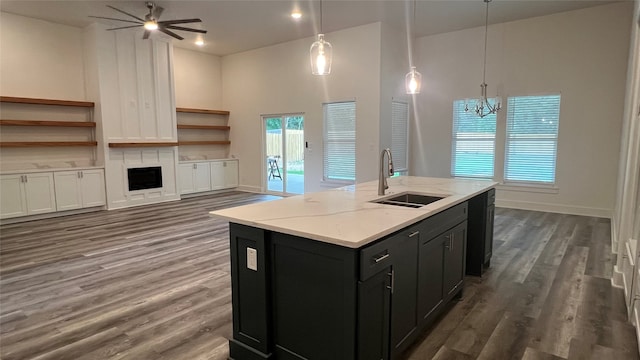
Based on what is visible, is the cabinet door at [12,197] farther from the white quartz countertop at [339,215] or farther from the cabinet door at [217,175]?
the white quartz countertop at [339,215]

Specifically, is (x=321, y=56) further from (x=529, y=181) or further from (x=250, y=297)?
(x=529, y=181)

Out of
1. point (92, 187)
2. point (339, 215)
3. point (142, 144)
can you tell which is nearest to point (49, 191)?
point (92, 187)


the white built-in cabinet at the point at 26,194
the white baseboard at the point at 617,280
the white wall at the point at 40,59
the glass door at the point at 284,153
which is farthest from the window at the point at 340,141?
the white built-in cabinet at the point at 26,194

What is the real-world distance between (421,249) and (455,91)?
595cm

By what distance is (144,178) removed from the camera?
24.6 feet

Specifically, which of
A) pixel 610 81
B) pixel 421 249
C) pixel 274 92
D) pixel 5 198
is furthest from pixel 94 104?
pixel 610 81

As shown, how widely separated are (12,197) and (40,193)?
1.21 feet

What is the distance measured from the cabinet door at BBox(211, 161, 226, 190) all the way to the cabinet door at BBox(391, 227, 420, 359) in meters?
7.40

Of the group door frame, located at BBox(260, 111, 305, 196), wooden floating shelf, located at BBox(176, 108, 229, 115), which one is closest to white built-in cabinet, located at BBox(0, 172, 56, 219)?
wooden floating shelf, located at BBox(176, 108, 229, 115)

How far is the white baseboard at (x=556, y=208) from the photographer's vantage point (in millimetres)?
6187

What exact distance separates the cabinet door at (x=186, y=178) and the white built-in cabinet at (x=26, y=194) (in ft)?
7.99

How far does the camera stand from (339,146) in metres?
7.64

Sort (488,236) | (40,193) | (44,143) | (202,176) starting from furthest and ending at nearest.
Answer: (202,176), (44,143), (40,193), (488,236)

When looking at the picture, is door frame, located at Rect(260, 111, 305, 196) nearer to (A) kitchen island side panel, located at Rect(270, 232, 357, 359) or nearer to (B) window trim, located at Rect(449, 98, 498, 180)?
(B) window trim, located at Rect(449, 98, 498, 180)
